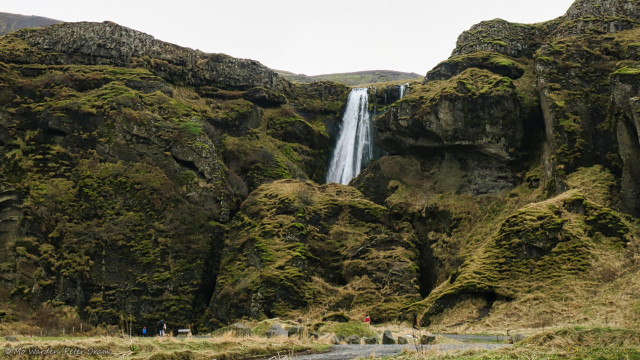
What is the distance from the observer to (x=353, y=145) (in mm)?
75688

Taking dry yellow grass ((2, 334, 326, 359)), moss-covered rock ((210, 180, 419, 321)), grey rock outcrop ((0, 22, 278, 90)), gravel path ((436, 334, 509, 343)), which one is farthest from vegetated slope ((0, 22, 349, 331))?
gravel path ((436, 334, 509, 343))

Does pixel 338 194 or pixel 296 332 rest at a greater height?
pixel 338 194

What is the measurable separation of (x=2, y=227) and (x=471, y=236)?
41814 millimetres

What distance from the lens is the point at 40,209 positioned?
A: 167ft

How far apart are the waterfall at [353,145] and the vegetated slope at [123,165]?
97.1 inches

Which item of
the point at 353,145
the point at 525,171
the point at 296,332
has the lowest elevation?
the point at 296,332

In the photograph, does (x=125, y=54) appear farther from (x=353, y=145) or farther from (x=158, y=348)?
(x=158, y=348)

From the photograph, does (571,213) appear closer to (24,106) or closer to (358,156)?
(358,156)

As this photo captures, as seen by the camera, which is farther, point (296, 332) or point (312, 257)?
point (312, 257)

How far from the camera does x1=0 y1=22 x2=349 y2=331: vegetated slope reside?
4822 cm

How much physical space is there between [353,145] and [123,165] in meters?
30.9

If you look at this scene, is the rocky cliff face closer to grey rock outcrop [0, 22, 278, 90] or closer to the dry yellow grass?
grey rock outcrop [0, 22, 278, 90]

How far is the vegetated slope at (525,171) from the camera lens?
1511 inches

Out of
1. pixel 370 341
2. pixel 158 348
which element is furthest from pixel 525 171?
pixel 158 348
